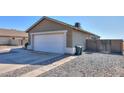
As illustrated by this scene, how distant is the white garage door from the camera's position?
12.8 m

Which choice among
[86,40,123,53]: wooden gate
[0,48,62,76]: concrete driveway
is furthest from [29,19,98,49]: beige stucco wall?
[0,48,62,76]: concrete driveway

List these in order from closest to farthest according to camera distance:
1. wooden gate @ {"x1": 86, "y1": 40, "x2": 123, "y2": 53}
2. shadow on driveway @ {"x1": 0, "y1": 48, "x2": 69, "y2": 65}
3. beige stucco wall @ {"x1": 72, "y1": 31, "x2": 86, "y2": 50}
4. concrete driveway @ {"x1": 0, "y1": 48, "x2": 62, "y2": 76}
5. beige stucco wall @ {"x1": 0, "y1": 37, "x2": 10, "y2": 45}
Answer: concrete driveway @ {"x1": 0, "y1": 48, "x2": 62, "y2": 76} < shadow on driveway @ {"x1": 0, "y1": 48, "x2": 69, "y2": 65} < beige stucco wall @ {"x1": 72, "y1": 31, "x2": 86, "y2": 50} < wooden gate @ {"x1": 86, "y1": 40, "x2": 123, "y2": 53} < beige stucco wall @ {"x1": 0, "y1": 37, "x2": 10, "y2": 45}

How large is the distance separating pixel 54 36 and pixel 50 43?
0.94 meters

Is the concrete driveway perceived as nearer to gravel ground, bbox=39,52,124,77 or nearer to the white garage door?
gravel ground, bbox=39,52,124,77

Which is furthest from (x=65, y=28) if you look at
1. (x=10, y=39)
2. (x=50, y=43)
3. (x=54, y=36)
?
(x=10, y=39)

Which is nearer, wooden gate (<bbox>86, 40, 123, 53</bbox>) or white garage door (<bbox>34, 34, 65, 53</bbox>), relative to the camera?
white garage door (<bbox>34, 34, 65, 53</bbox>)

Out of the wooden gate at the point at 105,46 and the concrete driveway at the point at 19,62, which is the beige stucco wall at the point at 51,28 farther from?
the wooden gate at the point at 105,46

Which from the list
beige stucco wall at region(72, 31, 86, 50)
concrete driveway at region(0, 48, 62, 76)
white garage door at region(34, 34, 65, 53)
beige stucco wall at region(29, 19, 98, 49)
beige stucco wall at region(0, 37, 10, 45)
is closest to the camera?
concrete driveway at region(0, 48, 62, 76)

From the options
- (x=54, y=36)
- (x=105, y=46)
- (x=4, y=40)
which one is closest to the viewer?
(x=54, y=36)

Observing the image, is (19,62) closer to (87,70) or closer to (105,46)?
(87,70)

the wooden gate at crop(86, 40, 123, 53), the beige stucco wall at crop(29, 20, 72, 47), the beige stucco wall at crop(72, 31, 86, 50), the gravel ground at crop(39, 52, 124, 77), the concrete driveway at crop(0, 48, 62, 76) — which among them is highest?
the beige stucco wall at crop(29, 20, 72, 47)

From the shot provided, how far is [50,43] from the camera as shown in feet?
44.7

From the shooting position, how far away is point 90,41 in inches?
643
